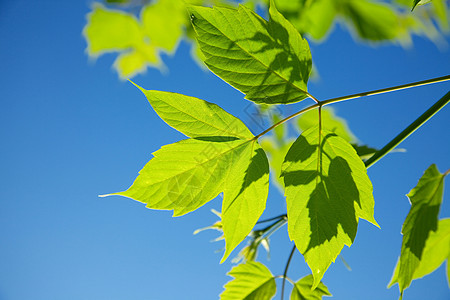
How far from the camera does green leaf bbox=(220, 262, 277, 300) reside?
477mm

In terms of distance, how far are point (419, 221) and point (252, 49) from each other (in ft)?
0.84

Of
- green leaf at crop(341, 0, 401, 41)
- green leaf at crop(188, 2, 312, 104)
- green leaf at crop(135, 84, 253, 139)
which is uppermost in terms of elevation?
green leaf at crop(341, 0, 401, 41)

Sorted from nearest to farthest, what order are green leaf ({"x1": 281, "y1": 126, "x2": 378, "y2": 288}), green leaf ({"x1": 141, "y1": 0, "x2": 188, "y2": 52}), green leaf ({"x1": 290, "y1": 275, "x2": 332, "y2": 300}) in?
green leaf ({"x1": 281, "y1": 126, "x2": 378, "y2": 288}) < green leaf ({"x1": 290, "y1": 275, "x2": 332, "y2": 300}) < green leaf ({"x1": 141, "y1": 0, "x2": 188, "y2": 52})

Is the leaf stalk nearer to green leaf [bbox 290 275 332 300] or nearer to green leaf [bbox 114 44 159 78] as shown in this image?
green leaf [bbox 290 275 332 300]

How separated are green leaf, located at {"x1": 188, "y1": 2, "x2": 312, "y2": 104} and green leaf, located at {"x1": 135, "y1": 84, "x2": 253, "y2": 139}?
0.03 meters

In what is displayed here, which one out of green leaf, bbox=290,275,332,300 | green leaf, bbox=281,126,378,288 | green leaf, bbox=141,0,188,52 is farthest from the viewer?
green leaf, bbox=141,0,188,52

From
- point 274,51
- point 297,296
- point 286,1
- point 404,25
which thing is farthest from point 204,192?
point 404,25

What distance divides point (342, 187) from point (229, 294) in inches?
9.3

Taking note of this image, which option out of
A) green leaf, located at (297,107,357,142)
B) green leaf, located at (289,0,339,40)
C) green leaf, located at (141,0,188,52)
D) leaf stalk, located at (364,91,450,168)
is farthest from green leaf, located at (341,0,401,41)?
leaf stalk, located at (364,91,450,168)

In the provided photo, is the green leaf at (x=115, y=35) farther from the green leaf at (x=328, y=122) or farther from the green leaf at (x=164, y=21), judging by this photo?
the green leaf at (x=328, y=122)

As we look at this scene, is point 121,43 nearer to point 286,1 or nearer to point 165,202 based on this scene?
point 286,1

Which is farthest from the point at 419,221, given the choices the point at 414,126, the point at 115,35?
the point at 115,35

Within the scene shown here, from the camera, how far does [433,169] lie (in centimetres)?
44

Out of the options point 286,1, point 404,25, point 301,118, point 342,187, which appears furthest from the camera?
point 404,25
